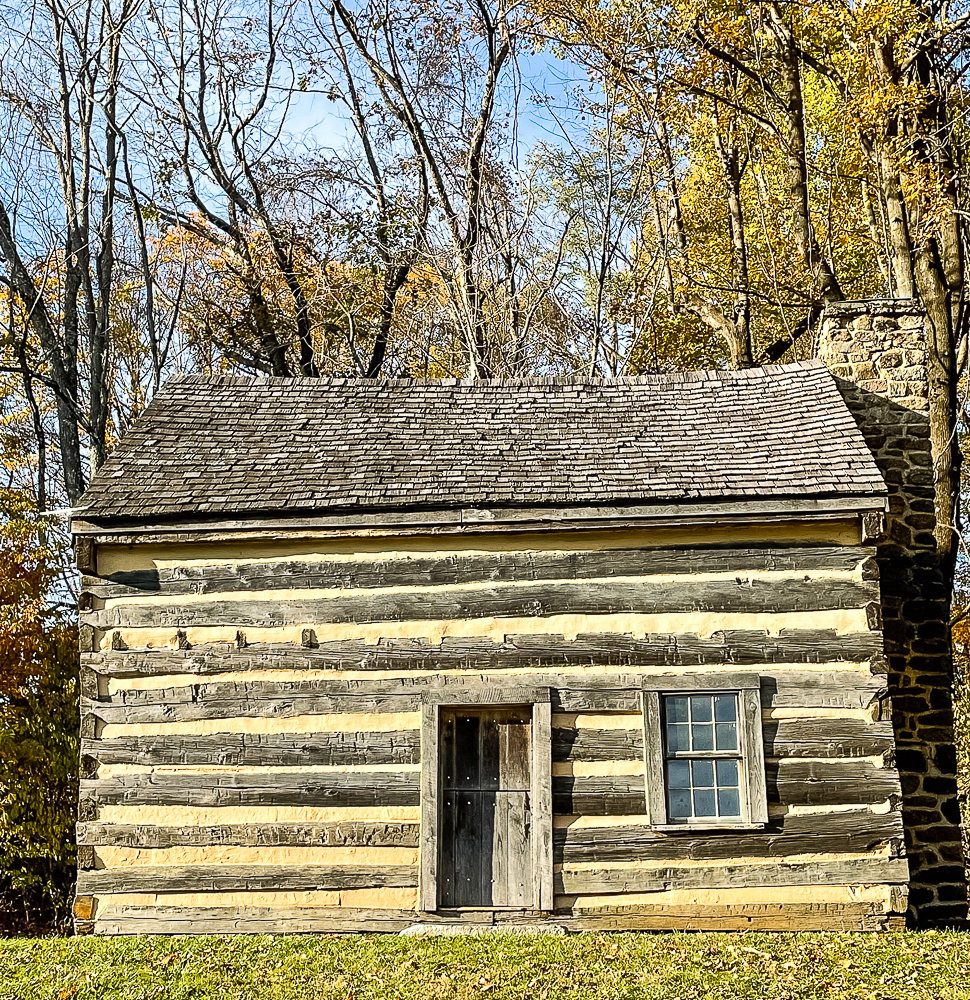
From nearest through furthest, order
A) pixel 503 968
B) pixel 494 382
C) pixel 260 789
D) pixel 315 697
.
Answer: pixel 503 968 → pixel 260 789 → pixel 315 697 → pixel 494 382

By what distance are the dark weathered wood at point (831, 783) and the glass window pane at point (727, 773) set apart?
28 centimetres

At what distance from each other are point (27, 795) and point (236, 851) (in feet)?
18.1

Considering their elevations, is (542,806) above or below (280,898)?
above

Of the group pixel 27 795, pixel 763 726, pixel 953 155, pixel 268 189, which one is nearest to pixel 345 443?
pixel 763 726

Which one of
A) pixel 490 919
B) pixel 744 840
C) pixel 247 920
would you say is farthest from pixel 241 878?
pixel 744 840

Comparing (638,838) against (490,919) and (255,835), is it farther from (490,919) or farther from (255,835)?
(255,835)

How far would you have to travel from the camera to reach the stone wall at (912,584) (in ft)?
35.6

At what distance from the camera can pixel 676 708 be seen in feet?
30.2

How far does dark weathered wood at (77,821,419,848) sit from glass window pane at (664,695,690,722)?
2.55 m

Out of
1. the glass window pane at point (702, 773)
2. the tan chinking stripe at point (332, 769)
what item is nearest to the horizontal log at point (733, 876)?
the glass window pane at point (702, 773)

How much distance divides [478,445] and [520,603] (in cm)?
228

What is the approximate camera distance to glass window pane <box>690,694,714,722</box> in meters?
9.16

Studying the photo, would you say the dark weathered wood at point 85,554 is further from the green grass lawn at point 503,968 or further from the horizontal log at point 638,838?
the green grass lawn at point 503,968

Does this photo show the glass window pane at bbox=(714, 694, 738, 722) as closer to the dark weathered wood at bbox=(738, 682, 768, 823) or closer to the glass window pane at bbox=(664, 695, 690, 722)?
the dark weathered wood at bbox=(738, 682, 768, 823)
